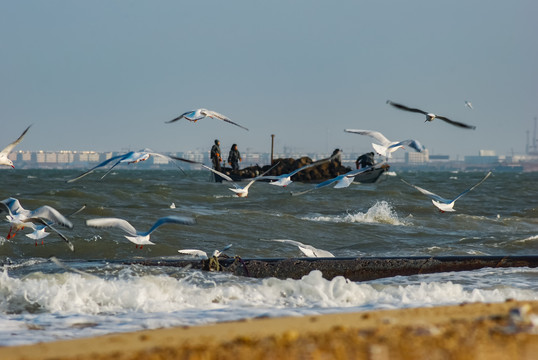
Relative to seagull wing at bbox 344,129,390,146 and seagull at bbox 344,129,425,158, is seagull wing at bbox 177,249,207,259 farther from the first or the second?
seagull wing at bbox 344,129,390,146

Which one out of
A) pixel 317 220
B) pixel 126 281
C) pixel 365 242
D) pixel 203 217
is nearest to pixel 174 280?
pixel 126 281

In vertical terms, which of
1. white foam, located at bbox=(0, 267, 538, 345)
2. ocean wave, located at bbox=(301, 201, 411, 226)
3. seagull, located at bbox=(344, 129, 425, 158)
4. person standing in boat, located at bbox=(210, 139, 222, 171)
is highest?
person standing in boat, located at bbox=(210, 139, 222, 171)

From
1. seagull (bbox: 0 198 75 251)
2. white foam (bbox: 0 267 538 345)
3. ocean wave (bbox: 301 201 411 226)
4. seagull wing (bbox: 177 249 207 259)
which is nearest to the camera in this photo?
white foam (bbox: 0 267 538 345)

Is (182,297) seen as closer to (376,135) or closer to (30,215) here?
(30,215)

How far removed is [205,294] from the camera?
624 centimetres

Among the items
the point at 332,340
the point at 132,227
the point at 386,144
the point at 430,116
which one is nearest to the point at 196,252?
the point at 132,227

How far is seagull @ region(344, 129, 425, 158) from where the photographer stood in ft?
26.8

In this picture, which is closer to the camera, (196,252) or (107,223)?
(107,223)

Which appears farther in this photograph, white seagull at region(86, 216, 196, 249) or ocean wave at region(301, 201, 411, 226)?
ocean wave at region(301, 201, 411, 226)

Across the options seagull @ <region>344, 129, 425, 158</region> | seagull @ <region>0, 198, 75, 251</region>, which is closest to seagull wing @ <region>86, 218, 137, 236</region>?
seagull @ <region>0, 198, 75, 251</region>

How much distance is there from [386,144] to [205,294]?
345cm

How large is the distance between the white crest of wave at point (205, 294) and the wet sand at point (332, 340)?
1.61 metres

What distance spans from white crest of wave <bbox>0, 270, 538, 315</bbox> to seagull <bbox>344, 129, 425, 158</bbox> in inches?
69.0

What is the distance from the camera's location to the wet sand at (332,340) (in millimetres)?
3586
